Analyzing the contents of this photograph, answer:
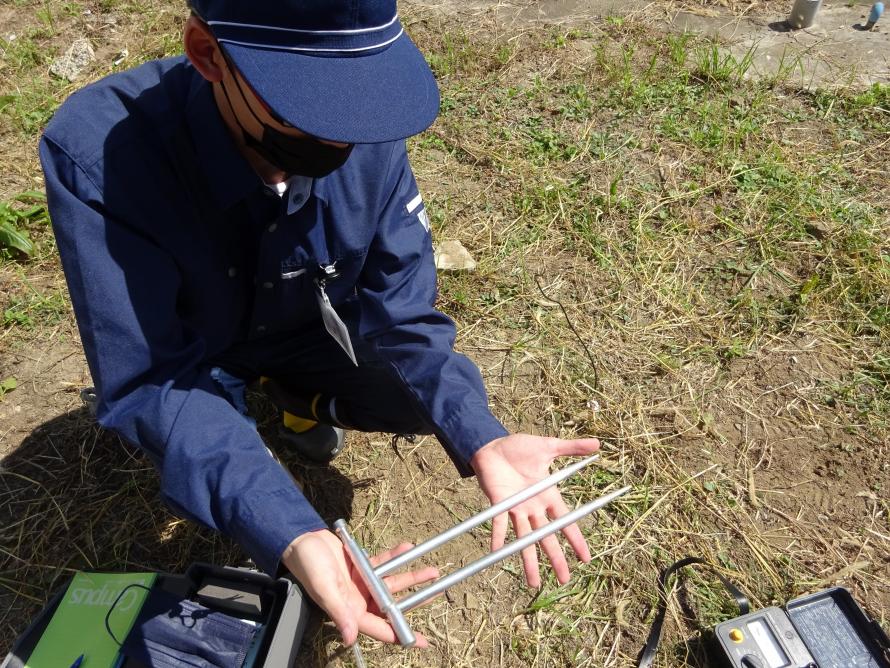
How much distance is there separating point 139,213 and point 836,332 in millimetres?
2581

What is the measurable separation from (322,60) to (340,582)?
99 centimetres

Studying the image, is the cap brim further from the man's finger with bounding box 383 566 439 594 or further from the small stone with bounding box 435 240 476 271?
the small stone with bounding box 435 240 476 271

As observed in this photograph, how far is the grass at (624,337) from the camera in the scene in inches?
85.8

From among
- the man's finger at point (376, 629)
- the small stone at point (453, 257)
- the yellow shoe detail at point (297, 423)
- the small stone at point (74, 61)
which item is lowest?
the yellow shoe detail at point (297, 423)

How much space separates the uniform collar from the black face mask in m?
0.04

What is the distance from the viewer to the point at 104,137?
1.45m

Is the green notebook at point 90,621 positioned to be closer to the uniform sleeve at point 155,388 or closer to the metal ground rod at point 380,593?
the uniform sleeve at point 155,388

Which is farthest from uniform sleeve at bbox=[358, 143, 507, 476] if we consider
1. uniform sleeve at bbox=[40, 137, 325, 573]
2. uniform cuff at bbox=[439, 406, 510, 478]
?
uniform sleeve at bbox=[40, 137, 325, 573]

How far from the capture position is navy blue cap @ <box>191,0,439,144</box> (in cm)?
117

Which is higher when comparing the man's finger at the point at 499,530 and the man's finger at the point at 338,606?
the man's finger at the point at 338,606

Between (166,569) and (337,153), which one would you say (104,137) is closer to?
(337,153)

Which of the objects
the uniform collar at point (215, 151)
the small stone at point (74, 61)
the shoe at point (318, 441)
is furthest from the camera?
the small stone at point (74, 61)

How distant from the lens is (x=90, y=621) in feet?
5.96

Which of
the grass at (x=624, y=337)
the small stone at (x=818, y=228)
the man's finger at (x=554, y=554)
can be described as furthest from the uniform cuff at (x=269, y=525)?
the small stone at (x=818, y=228)
